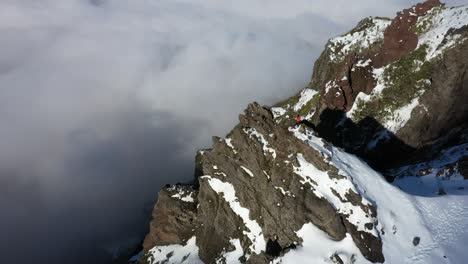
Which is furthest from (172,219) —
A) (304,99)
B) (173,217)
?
(304,99)

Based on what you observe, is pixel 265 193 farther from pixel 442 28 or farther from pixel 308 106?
pixel 308 106

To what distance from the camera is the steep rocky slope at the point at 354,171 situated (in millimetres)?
46000

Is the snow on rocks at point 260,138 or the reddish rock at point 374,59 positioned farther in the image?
the reddish rock at point 374,59

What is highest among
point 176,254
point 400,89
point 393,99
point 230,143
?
point 400,89

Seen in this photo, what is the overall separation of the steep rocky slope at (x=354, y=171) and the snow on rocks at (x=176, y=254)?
Result: 242 mm

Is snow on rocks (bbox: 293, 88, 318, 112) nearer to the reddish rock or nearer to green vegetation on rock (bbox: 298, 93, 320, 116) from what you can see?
green vegetation on rock (bbox: 298, 93, 320, 116)

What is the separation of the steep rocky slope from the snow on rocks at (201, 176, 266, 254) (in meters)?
0.19

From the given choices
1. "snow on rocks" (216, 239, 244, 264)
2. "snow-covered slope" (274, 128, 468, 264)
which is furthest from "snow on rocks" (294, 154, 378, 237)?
"snow on rocks" (216, 239, 244, 264)

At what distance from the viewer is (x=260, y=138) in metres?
58.8

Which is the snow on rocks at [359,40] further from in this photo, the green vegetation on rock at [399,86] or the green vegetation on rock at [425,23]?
the green vegetation on rock at [399,86]

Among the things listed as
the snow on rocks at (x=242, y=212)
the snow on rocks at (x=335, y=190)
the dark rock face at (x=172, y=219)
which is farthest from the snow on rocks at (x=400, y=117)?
the dark rock face at (x=172, y=219)

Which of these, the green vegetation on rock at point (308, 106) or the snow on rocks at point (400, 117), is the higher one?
the snow on rocks at point (400, 117)

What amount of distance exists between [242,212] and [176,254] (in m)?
16.6

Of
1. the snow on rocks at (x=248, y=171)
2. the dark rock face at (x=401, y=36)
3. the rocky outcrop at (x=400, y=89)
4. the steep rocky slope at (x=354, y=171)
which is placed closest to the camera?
the steep rocky slope at (x=354, y=171)
